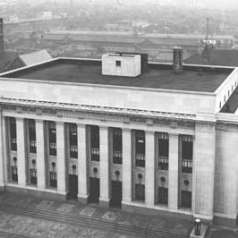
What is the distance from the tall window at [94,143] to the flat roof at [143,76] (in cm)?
560

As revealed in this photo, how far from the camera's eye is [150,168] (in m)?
54.3

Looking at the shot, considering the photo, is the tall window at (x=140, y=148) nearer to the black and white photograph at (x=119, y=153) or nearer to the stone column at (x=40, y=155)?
the black and white photograph at (x=119, y=153)

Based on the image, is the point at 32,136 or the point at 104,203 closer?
the point at 104,203

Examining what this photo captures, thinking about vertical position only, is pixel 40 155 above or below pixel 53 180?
above

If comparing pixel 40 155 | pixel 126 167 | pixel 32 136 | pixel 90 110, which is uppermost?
pixel 90 110

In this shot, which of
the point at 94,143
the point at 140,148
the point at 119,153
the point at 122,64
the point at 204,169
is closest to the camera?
the point at 204,169

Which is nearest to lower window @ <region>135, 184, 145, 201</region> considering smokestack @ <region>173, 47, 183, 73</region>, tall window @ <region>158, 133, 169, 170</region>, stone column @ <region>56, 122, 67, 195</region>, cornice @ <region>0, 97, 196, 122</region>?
tall window @ <region>158, 133, 169, 170</region>

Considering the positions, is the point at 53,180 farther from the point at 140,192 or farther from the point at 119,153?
the point at 140,192

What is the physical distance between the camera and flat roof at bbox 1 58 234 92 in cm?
5761

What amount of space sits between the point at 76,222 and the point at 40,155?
8.91 metres

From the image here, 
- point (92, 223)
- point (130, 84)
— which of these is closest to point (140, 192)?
point (92, 223)

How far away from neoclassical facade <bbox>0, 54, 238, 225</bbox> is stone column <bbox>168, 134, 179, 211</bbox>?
0.33 ft

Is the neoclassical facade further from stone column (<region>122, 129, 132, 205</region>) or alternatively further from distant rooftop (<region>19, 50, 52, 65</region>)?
distant rooftop (<region>19, 50, 52, 65</region>)

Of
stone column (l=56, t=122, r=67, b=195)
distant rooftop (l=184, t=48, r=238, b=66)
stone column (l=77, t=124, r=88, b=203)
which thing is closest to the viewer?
stone column (l=77, t=124, r=88, b=203)
